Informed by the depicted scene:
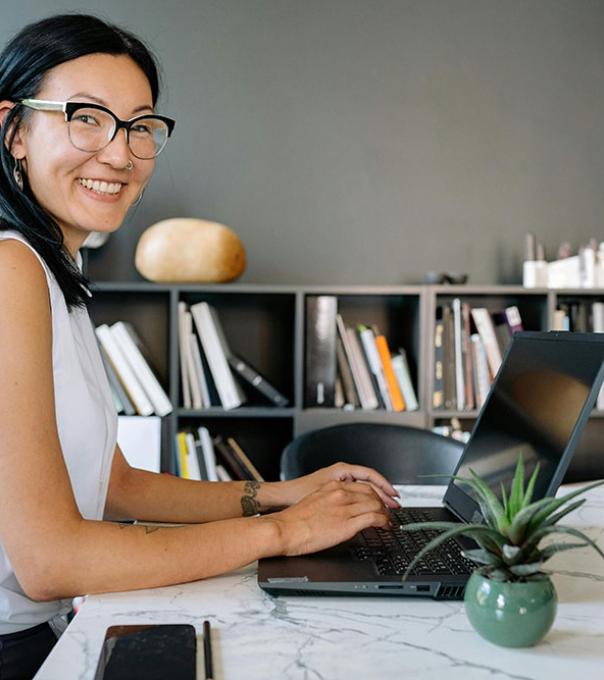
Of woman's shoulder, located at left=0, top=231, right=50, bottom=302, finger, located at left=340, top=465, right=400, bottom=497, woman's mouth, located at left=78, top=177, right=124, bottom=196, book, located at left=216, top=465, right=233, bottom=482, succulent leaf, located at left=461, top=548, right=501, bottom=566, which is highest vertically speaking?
woman's mouth, located at left=78, top=177, right=124, bottom=196

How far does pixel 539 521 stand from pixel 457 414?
2.25m

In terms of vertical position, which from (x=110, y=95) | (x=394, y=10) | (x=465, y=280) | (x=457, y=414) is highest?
(x=394, y=10)

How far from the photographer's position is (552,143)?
3490 millimetres

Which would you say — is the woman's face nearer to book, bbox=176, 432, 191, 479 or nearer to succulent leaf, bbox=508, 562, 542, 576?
succulent leaf, bbox=508, 562, 542, 576

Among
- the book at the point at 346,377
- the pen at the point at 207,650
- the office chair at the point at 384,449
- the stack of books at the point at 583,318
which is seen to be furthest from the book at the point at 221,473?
the pen at the point at 207,650

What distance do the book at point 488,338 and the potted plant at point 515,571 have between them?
91.2 inches

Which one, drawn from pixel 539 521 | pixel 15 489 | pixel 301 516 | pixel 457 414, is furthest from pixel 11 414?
pixel 457 414

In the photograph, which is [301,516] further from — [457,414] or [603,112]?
[603,112]

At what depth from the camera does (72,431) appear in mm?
1250

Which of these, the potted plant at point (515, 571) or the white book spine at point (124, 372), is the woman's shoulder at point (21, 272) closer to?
the potted plant at point (515, 571)

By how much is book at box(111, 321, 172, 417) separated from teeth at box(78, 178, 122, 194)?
1.73 meters

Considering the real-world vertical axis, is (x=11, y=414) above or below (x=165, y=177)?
below

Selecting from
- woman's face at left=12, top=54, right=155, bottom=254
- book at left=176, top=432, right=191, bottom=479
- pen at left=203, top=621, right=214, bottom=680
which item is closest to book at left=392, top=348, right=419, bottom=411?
book at left=176, top=432, right=191, bottom=479

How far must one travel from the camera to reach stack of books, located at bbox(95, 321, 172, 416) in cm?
306
